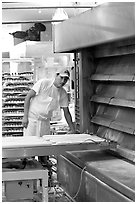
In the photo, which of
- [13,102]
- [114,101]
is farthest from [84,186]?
[13,102]

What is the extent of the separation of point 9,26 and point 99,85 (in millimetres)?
8671

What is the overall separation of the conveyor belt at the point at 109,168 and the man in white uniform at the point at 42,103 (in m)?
1.55

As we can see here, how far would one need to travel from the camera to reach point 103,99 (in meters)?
3.29

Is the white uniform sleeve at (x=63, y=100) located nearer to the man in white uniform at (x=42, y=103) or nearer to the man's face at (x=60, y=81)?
the man in white uniform at (x=42, y=103)

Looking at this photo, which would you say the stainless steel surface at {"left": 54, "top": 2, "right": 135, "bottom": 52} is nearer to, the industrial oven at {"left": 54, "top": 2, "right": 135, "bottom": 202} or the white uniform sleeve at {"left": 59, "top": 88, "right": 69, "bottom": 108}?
the industrial oven at {"left": 54, "top": 2, "right": 135, "bottom": 202}

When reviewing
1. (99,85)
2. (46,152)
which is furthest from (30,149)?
(99,85)

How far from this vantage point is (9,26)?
1173 cm

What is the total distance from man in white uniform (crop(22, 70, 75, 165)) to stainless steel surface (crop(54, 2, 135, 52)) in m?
1.19

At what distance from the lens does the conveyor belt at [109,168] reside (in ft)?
6.93

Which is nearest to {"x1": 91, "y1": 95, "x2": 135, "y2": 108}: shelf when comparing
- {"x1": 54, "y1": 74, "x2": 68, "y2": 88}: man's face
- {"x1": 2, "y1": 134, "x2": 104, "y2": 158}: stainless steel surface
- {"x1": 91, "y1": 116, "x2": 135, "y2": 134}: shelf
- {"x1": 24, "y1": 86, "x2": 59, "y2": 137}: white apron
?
{"x1": 91, "y1": 116, "x2": 135, "y2": 134}: shelf

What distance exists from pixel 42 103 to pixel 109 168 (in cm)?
240

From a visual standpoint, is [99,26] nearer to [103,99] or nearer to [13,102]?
[103,99]

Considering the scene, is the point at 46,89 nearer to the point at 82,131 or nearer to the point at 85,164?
the point at 82,131

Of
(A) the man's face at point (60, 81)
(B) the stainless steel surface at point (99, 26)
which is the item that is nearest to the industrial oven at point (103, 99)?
(B) the stainless steel surface at point (99, 26)
